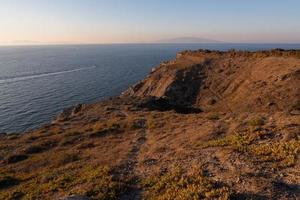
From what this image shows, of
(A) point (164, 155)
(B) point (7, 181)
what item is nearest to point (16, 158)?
(B) point (7, 181)

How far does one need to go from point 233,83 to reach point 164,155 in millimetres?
49127

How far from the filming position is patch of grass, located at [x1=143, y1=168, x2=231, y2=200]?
14.1 m

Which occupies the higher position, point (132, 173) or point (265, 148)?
point (265, 148)

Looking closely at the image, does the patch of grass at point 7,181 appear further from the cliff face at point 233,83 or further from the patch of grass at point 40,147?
the cliff face at point 233,83

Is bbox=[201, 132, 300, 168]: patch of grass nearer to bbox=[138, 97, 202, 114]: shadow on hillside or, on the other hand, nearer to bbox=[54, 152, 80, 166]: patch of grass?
bbox=[54, 152, 80, 166]: patch of grass

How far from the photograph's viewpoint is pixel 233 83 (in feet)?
226

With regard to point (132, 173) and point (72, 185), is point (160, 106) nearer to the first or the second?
point (132, 173)

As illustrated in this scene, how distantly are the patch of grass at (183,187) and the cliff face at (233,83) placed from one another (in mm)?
33166

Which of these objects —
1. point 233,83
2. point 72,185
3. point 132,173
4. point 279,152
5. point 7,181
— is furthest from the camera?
point 233,83

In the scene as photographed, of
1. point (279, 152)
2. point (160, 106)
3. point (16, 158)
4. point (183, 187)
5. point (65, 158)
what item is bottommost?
point (160, 106)

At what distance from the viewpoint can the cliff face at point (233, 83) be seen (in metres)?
52.2

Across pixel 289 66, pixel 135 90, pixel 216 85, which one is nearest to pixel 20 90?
pixel 135 90

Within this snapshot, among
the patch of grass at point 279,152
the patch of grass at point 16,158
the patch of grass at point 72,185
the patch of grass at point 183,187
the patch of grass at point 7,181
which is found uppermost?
the patch of grass at point 279,152

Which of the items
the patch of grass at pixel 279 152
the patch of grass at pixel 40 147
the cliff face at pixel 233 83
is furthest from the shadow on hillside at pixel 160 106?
the patch of grass at pixel 279 152
